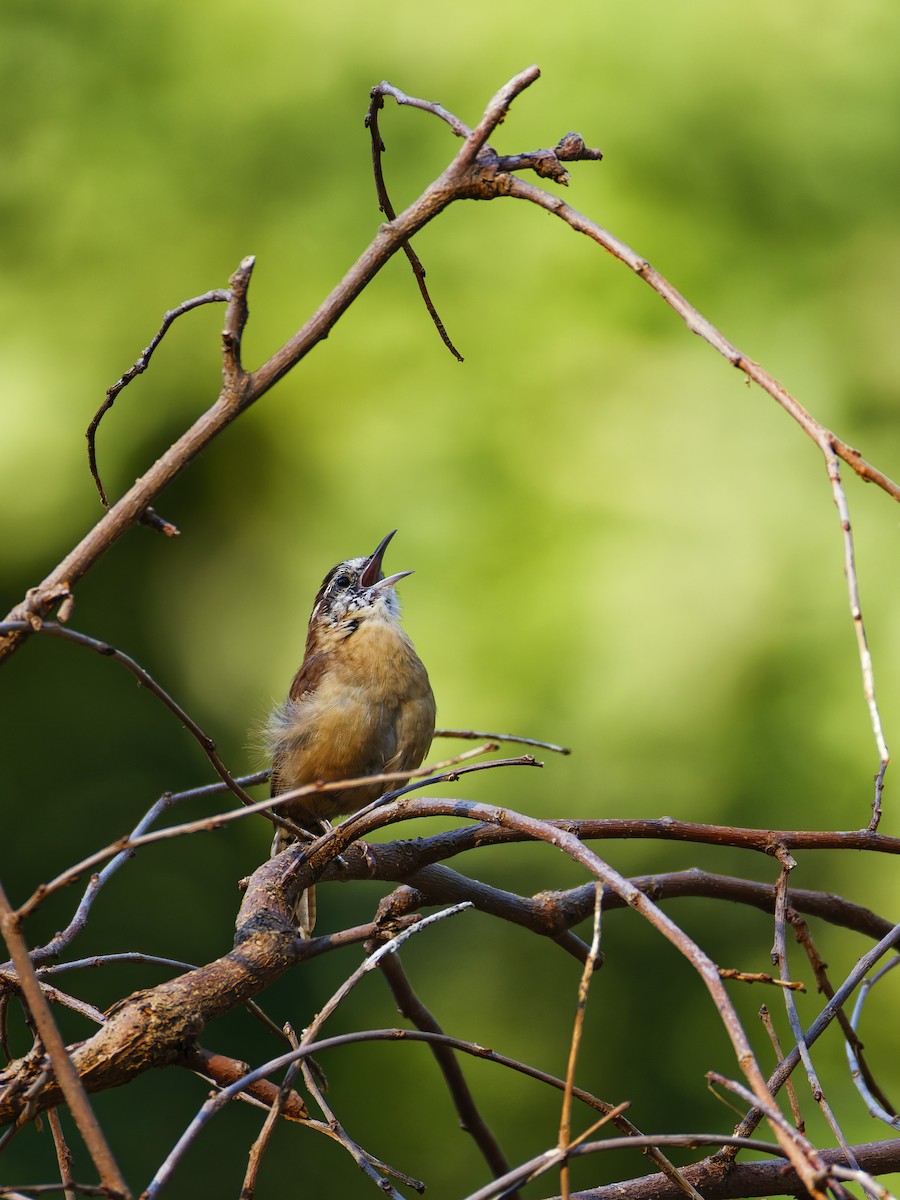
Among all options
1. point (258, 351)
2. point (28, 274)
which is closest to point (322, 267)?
point (258, 351)

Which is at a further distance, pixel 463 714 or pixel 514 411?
pixel 514 411

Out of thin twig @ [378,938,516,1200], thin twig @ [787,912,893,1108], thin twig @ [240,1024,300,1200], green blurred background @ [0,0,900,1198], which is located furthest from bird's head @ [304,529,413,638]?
thin twig @ [240,1024,300,1200]

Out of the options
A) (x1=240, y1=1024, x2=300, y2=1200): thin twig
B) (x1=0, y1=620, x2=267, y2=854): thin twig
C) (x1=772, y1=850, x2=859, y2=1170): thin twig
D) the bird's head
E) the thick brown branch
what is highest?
the bird's head

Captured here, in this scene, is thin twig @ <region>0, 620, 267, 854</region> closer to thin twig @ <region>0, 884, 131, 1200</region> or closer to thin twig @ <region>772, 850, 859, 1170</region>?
thin twig @ <region>0, 884, 131, 1200</region>

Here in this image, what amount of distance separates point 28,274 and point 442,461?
1772mm

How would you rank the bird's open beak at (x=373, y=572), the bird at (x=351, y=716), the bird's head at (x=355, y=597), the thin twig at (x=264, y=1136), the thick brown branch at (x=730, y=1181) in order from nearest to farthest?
the thin twig at (x=264, y=1136) < the thick brown branch at (x=730, y=1181) < the bird at (x=351, y=716) < the bird's head at (x=355, y=597) < the bird's open beak at (x=373, y=572)

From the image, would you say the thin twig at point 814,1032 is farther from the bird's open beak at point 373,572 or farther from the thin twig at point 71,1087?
the bird's open beak at point 373,572

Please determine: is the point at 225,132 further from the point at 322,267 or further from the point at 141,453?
the point at 141,453

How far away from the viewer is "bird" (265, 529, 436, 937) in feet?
10.5

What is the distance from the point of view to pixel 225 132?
516cm

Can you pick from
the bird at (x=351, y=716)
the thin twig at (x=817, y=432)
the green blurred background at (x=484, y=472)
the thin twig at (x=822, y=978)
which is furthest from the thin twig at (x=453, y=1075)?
the green blurred background at (x=484, y=472)

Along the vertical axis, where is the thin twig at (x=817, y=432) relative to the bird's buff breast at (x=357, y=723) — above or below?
above

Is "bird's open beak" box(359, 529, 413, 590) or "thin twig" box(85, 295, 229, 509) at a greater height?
"bird's open beak" box(359, 529, 413, 590)

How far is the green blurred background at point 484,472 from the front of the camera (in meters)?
4.56
